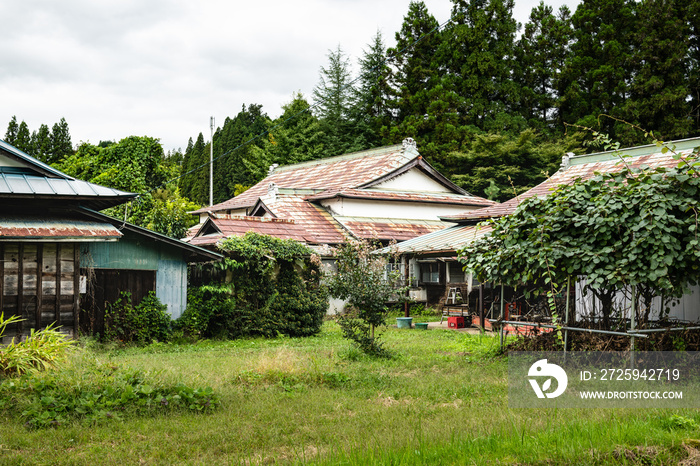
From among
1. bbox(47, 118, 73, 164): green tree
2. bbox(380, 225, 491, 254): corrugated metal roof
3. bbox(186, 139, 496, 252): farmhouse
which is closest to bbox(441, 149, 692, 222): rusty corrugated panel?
bbox(380, 225, 491, 254): corrugated metal roof

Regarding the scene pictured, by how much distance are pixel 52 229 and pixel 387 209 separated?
1811 centimetres

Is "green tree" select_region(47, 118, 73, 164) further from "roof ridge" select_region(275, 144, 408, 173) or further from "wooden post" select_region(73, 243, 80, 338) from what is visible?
"wooden post" select_region(73, 243, 80, 338)

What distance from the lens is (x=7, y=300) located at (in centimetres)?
1316

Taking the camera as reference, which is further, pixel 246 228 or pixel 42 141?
pixel 42 141

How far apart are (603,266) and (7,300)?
11791 mm

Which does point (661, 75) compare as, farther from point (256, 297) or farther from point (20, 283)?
point (20, 283)

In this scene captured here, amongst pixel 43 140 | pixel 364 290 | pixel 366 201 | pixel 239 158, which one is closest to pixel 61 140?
pixel 43 140

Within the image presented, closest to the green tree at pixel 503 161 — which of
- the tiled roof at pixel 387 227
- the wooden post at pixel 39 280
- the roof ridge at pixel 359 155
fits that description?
the roof ridge at pixel 359 155

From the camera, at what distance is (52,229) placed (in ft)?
43.4

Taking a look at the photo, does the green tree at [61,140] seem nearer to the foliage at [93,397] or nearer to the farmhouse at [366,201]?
the farmhouse at [366,201]

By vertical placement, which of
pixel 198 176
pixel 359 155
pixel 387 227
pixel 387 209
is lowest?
pixel 387 227

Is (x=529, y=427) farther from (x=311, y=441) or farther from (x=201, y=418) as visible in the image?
(x=201, y=418)
